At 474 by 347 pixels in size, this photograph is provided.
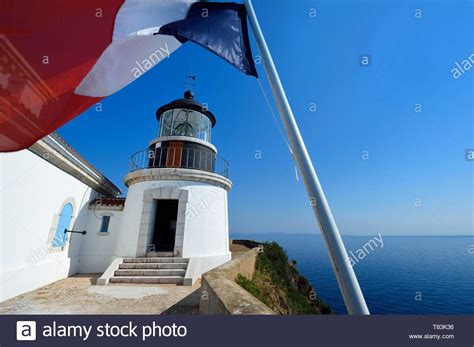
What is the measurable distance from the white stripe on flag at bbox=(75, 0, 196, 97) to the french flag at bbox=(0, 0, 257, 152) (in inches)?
0.5

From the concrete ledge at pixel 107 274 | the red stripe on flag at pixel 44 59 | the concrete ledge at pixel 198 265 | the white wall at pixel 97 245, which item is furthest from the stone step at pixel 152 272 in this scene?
the red stripe on flag at pixel 44 59

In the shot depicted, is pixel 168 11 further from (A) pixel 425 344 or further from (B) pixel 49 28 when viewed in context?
(A) pixel 425 344

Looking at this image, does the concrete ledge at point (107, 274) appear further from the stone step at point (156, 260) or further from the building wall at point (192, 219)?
the building wall at point (192, 219)

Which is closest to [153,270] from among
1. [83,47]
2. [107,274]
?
[107,274]

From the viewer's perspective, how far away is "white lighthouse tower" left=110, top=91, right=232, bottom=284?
890 cm

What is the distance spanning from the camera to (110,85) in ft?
10.1

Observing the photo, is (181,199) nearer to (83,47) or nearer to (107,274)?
(107,274)

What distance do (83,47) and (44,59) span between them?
464 mm

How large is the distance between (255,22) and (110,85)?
2.09 m

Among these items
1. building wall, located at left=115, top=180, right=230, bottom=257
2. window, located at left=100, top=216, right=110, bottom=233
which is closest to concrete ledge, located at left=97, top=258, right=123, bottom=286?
building wall, located at left=115, top=180, right=230, bottom=257

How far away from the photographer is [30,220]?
6.05m

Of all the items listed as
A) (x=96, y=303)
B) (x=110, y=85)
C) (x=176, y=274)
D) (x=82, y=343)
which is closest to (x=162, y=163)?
(x=176, y=274)

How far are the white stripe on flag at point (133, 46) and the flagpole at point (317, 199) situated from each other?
1.23 m

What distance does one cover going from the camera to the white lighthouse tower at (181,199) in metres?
8.90
